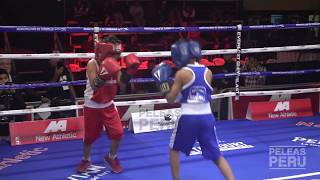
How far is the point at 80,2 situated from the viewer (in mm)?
8625

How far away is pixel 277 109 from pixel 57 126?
287cm

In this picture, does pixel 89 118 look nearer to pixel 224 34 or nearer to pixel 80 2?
pixel 80 2

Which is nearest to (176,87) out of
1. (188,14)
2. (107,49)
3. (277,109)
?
(107,49)

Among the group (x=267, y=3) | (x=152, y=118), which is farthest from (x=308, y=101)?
(x=267, y=3)

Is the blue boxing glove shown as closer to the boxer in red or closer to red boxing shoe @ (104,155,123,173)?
the boxer in red

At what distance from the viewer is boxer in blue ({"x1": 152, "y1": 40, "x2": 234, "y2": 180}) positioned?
2955mm

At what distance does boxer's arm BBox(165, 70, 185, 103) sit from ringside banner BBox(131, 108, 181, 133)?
2.12m

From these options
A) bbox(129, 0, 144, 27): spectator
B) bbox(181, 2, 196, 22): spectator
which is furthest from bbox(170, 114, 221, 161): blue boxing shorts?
bbox(181, 2, 196, 22): spectator

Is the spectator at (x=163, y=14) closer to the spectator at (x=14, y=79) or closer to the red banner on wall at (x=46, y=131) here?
the spectator at (x=14, y=79)

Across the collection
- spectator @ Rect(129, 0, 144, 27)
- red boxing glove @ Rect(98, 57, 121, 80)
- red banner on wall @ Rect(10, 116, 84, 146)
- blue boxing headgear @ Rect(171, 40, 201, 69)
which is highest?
spectator @ Rect(129, 0, 144, 27)

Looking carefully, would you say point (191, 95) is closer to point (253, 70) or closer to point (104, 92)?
point (104, 92)

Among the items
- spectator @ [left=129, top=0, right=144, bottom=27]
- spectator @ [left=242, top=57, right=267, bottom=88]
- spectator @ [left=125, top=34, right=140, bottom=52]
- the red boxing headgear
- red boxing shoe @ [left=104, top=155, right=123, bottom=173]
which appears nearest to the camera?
the red boxing headgear

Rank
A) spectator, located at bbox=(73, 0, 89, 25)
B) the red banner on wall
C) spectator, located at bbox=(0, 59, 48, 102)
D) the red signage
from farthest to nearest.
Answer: spectator, located at bbox=(73, 0, 89, 25)
the red signage
spectator, located at bbox=(0, 59, 48, 102)
the red banner on wall

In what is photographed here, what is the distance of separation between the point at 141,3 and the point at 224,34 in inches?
78.8
